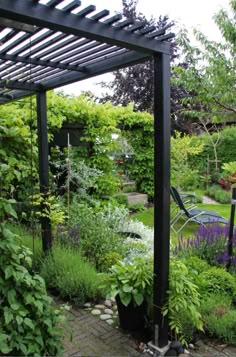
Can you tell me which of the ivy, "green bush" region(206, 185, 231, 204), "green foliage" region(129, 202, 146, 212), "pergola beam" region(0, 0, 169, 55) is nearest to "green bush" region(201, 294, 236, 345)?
the ivy

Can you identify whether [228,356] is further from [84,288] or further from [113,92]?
[113,92]

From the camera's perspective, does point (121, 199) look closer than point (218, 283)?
No

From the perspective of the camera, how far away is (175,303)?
2209 millimetres

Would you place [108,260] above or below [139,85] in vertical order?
below

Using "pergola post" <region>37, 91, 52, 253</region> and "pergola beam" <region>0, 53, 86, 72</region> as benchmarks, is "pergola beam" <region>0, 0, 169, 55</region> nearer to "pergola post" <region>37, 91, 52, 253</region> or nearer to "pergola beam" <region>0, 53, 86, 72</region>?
"pergola beam" <region>0, 53, 86, 72</region>

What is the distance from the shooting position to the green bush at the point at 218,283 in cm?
286

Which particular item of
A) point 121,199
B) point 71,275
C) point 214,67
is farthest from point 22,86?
point 121,199

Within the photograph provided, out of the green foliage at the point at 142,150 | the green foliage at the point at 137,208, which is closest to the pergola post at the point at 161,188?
the green foliage at the point at 137,208

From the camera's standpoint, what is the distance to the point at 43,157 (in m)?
3.74

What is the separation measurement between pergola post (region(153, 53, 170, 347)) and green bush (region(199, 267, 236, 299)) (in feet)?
2.25

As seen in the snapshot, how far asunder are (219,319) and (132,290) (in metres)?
0.75

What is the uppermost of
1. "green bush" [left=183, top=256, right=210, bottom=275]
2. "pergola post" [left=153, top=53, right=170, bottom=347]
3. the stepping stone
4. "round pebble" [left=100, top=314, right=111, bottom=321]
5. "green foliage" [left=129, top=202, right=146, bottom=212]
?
"pergola post" [left=153, top=53, right=170, bottom=347]

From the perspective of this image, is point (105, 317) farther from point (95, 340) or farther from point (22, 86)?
point (22, 86)

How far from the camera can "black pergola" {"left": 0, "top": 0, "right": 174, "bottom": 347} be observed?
174 cm
